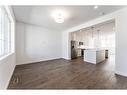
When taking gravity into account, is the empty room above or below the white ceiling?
below

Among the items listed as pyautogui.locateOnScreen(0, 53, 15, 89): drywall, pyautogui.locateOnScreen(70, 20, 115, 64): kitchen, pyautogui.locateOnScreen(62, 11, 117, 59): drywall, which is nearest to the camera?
pyautogui.locateOnScreen(0, 53, 15, 89): drywall

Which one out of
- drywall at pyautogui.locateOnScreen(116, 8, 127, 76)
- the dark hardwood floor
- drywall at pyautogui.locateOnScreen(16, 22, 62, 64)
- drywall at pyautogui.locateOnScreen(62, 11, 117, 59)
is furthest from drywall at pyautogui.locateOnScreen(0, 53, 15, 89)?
drywall at pyautogui.locateOnScreen(62, 11, 117, 59)

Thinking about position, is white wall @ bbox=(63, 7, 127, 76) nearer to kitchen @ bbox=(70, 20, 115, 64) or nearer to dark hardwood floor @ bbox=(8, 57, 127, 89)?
dark hardwood floor @ bbox=(8, 57, 127, 89)

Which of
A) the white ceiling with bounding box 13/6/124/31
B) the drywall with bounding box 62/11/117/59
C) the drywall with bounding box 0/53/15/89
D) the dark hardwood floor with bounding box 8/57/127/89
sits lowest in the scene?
the dark hardwood floor with bounding box 8/57/127/89

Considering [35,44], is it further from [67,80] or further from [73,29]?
[67,80]

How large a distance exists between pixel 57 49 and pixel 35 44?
80.9 inches

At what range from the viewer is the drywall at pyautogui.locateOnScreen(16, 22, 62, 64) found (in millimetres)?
5023

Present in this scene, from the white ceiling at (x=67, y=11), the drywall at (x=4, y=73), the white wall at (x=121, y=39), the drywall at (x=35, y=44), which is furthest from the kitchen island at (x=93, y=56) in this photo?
the drywall at (x=4, y=73)

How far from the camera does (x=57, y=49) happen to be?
7.18 m

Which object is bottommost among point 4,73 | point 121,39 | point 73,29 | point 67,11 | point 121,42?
point 4,73

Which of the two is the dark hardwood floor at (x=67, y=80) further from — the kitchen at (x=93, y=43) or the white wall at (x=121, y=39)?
the kitchen at (x=93, y=43)

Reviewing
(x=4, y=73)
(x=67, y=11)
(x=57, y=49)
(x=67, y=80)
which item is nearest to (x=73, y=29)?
(x=57, y=49)

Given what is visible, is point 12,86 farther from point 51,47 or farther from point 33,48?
point 51,47
